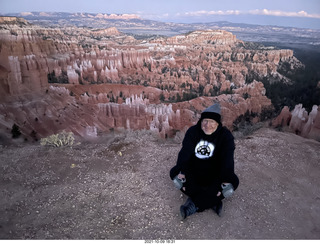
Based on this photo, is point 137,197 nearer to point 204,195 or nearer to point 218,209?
point 204,195

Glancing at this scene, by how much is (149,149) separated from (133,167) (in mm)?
1109

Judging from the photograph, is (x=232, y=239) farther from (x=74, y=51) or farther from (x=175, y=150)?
(x=74, y=51)

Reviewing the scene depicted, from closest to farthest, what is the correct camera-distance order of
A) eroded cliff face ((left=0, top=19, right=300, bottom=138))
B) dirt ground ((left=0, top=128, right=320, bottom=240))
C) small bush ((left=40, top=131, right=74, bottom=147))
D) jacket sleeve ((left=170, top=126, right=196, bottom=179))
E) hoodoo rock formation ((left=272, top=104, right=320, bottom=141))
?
1. dirt ground ((left=0, top=128, right=320, bottom=240))
2. jacket sleeve ((left=170, top=126, right=196, bottom=179))
3. small bush ((left=40, top=131, right=74, bottom=147))
4. hoodoo rock formation ((left=272, top=104, right=320, bottom=141))
5. eroded cliff face ((left=0, top=19, right=300, bottom=138))

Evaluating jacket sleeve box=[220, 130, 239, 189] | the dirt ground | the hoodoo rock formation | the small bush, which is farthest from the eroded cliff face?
jacket sleeve box=[220, 130, 239, 189]

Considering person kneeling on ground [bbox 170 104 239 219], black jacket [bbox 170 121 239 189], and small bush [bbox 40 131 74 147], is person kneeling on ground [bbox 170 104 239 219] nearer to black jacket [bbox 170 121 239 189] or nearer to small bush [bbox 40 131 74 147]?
black jacket [bbox 170 121 239 189]

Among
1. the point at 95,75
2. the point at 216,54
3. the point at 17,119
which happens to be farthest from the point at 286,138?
the point at 216,54

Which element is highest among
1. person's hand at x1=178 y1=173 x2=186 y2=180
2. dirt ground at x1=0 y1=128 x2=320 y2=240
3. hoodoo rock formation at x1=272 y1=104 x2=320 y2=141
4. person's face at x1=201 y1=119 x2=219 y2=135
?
person's face at x1=201 y1=119 x2=219 y2=135

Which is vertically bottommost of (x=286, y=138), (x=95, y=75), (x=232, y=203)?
(x=95, y=75)

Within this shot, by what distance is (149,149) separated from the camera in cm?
641

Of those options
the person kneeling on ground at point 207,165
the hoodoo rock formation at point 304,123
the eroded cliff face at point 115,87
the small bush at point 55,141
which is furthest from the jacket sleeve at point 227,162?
the eroded cliff face at point 115,87

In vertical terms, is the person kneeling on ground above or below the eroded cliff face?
above

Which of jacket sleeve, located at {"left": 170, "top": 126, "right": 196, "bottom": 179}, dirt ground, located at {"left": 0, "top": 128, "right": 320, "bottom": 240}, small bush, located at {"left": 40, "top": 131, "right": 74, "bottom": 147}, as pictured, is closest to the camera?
dirt ground, located at {"left": 0, "top": 128, "right": 320, "bottom": 240}

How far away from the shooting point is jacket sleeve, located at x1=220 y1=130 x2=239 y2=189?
337 cm

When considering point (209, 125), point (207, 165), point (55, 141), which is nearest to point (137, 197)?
point (207, 165)
